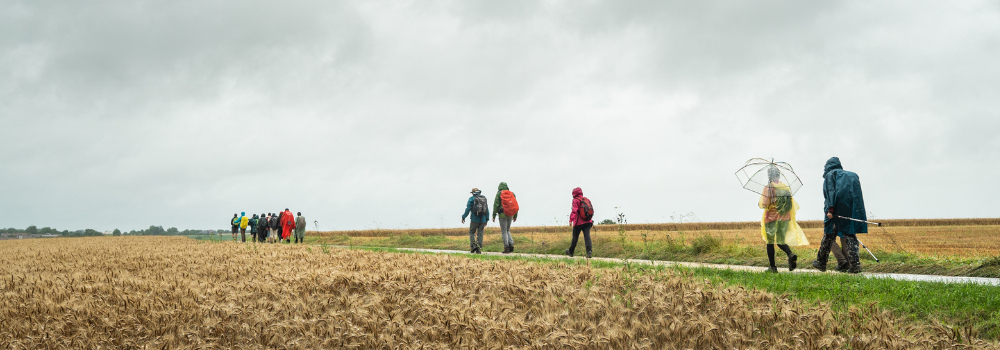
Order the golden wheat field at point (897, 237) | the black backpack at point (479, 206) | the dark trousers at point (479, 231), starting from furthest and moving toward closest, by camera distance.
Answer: the dark trousers at point (479, 231)
the black backpack at point (479, 206)
the golden wheat field at point (897, 237)

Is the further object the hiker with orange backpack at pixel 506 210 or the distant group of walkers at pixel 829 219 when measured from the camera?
the hiker with orange backpack at pixel 506 210

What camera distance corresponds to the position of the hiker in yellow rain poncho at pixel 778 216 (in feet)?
31.6

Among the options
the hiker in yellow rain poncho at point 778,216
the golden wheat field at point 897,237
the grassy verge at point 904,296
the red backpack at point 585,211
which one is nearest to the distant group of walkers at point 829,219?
the hiker in yellow rain poncho at point 778,216

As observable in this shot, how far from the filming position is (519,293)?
6027mm

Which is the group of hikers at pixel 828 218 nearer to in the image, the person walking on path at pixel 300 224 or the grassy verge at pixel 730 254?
the grassy verge at pixel 730 254

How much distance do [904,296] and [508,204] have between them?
11284mm

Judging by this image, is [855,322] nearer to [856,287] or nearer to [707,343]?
[707,343]

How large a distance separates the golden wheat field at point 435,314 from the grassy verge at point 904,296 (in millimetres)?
635

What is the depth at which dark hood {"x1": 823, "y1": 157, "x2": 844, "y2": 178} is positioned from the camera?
10.3 meters

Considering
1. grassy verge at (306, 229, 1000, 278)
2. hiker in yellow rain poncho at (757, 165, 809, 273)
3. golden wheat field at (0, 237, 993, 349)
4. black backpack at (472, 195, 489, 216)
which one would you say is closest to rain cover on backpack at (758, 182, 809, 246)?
hiker in yellow rain poncho at (757, 165, 809, 273)

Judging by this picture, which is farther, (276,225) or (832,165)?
(276,225)

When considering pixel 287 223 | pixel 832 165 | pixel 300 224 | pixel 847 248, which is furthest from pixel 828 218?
pixel 287 223

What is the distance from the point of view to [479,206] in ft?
56.4

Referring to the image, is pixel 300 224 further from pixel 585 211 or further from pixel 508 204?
pixel 585 211
